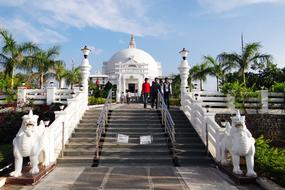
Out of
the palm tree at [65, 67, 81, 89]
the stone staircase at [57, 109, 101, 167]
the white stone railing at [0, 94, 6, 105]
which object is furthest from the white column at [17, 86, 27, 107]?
the palm tree at [65, 67, 81, 89]

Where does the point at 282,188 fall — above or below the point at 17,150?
below

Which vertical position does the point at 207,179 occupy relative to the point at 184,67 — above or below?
below

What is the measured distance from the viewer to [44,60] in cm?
2289

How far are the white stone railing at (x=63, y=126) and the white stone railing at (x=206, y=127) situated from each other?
14.6ft

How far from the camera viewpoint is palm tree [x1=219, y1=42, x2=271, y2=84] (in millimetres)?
20375

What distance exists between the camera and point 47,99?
51.0ft

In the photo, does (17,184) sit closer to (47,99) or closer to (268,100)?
(47,99)

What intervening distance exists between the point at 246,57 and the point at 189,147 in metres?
12.3

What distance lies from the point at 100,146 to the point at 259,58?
571 inches

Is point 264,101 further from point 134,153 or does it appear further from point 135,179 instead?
point 135,179

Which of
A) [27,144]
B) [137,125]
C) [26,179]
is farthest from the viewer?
[137,125]

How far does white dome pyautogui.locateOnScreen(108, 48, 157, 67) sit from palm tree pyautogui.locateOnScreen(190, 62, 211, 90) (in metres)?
26.5

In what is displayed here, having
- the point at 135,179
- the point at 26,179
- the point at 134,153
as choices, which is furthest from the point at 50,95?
the point at 135,179

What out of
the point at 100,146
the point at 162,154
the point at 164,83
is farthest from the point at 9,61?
the point at 162,154
